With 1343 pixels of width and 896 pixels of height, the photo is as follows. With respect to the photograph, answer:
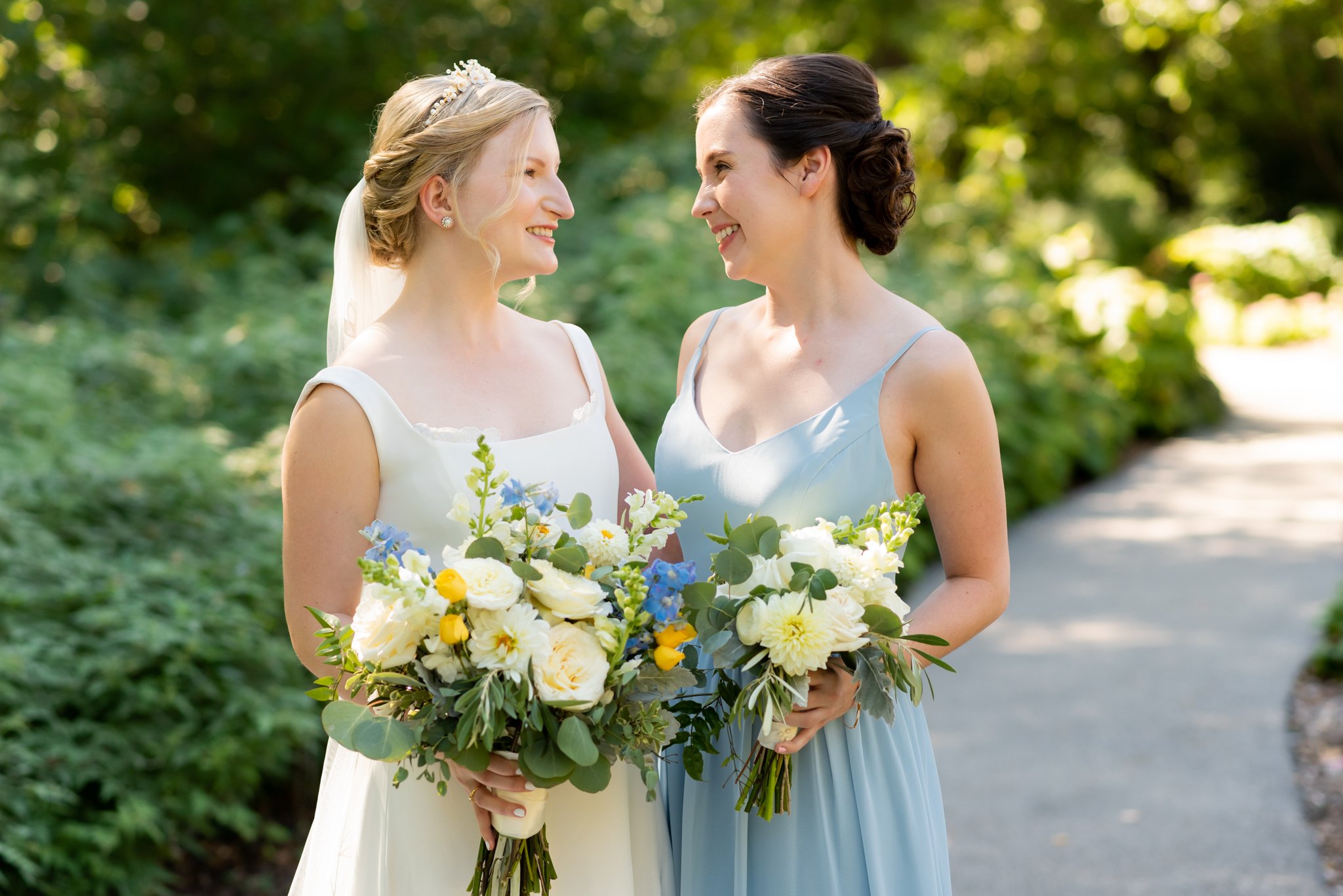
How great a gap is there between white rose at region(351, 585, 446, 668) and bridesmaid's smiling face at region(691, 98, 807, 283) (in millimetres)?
1053

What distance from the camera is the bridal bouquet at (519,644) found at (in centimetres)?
190

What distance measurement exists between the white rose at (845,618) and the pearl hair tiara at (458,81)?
1.21m

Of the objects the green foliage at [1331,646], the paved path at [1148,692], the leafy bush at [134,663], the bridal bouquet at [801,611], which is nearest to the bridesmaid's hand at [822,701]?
the bridal bouquet at [801,611]

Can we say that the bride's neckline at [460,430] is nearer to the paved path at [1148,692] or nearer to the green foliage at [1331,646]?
the paved path at [1148,692]

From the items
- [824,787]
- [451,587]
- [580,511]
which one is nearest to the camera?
[451,587]

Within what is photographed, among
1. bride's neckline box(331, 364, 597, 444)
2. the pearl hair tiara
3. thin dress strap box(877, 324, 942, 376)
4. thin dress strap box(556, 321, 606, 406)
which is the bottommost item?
bride's neckline box(331, 364, 597, 444)

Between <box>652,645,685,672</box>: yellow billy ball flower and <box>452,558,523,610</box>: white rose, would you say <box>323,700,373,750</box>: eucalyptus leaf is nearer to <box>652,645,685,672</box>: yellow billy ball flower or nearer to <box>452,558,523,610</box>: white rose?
<box>452,558,523,610</box>: white rose

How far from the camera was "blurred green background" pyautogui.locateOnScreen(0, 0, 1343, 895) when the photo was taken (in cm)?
409

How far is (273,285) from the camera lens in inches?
316

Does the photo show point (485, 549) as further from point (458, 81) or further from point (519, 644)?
point (458, 81)

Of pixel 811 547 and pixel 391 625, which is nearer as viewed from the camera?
Answer: pixel 391 625

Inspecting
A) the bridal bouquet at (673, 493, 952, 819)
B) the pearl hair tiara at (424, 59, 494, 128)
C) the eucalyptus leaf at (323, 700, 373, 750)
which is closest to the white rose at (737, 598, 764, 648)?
the bridal bouquet at (673, 493, 952, 819)

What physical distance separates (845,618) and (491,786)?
64 cm

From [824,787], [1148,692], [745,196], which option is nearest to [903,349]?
[745,196]
